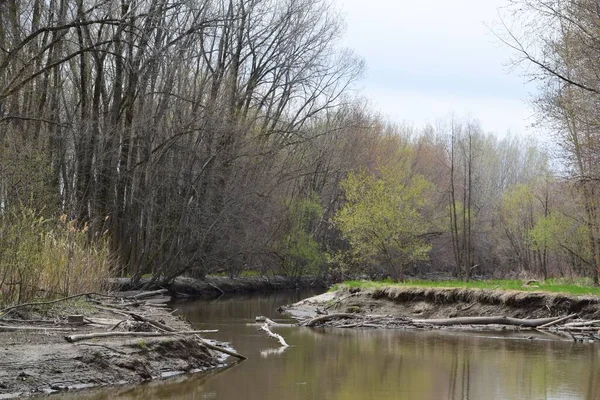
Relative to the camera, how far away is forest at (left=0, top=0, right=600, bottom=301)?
17.6 m

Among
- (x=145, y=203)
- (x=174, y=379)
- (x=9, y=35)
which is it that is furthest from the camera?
(x=145, y=203)

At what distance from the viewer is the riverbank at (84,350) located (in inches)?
353

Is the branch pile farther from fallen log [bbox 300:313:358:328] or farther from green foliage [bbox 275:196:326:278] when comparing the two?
green foliage [bbox 275:196:326:278]

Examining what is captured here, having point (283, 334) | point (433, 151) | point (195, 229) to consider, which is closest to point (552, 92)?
point (283, 334)

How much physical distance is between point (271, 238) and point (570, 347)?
2435 centimetres

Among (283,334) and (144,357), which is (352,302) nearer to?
(283,334)

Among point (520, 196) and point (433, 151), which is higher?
point (433, 151)

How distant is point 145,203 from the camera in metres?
29.8

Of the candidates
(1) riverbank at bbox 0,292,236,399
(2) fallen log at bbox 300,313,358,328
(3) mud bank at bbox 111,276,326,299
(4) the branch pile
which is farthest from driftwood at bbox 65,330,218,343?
(3) mud bank at bbox 111,276,326,299

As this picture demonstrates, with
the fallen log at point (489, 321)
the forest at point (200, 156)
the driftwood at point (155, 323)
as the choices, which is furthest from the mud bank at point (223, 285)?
the driftwood at point (155, 323)

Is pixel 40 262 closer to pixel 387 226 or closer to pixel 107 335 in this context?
pixel 107 335

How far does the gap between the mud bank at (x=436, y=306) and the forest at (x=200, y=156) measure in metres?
3.30

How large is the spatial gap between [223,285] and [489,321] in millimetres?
20057

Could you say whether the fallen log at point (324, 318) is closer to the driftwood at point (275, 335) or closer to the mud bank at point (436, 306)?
the mud bank at point (436, 306)
